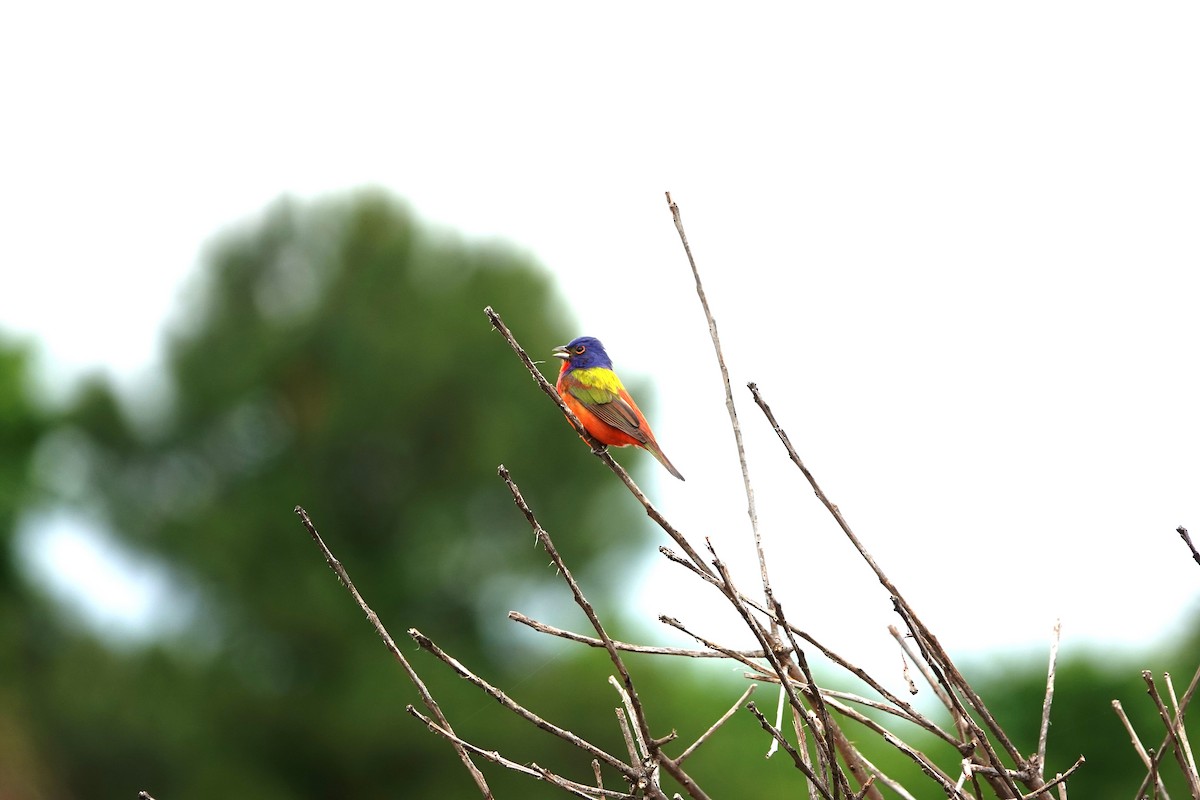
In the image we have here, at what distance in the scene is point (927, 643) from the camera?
2543 millimetres

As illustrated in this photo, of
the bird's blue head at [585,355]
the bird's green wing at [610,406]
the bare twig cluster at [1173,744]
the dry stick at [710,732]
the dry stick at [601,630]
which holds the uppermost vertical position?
the bird's blue head at [585,355]

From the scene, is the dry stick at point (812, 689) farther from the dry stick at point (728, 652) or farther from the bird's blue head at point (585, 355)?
the bird's blue head at point (585, 355)

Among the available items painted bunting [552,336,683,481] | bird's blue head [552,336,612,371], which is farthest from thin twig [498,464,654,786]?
bird's blue head [552,336,612,371]

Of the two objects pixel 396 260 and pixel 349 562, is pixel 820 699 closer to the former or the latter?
pixel 349 562

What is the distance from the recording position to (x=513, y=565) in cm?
2695

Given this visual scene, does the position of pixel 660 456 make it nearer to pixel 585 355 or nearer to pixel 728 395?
pixel 585 355

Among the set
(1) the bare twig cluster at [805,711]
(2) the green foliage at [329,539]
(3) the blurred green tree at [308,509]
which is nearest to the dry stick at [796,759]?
(1) the bare twig cluster at [805,711]

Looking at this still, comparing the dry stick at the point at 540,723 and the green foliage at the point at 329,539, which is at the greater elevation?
the green foliage at the point at 329,539

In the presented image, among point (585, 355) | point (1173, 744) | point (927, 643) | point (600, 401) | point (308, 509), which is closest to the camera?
point (1173, 744)

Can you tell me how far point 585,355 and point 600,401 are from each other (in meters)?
0.69

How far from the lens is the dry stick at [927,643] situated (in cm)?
236

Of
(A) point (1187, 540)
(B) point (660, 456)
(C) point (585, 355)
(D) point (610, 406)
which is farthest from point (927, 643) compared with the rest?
(C) point (585, 355)

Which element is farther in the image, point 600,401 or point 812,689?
point 600,401

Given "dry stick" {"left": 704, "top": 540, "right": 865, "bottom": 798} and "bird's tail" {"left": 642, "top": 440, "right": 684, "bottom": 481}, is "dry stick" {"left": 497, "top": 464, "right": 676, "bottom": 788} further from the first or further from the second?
"bird's tail" {"left": 642, "top": 440, "right": 684, "bottom": 481}
